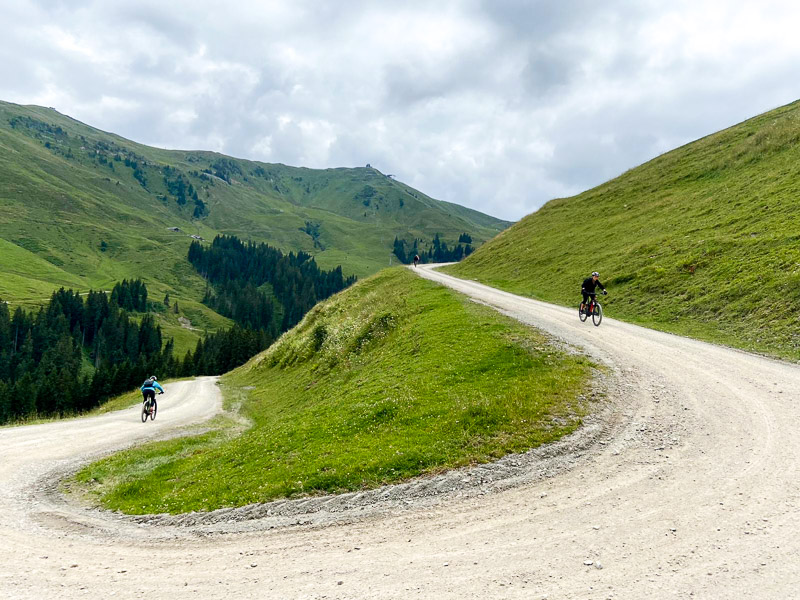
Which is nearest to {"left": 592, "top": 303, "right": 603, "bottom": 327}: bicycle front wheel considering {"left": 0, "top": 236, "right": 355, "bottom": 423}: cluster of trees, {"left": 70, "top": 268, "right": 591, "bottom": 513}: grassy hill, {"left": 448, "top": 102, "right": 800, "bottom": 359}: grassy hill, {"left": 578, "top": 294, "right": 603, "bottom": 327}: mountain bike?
{"left": 578, "top": 294, "right": 603, "bottom": 327}: mountain bike

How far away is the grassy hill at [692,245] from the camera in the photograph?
2481cm

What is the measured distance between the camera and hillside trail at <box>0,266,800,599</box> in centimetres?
697

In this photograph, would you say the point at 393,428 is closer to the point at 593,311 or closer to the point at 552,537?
the point at 552,537

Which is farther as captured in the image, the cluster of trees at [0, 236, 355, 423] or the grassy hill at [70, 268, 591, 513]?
the cluster of trees at [0, 236, 355, 423]

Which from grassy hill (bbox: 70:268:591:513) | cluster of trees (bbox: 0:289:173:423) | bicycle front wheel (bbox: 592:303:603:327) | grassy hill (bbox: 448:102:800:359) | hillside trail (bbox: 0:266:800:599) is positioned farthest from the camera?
cluster of trees (bbox: 0:289:173:423)

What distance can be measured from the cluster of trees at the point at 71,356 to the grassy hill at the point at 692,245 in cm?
9298

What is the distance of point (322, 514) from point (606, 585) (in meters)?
6.55

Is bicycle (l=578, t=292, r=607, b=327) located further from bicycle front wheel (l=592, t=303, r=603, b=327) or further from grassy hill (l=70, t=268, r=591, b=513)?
grassy hill (l=70, t=268, r=591, b=513)

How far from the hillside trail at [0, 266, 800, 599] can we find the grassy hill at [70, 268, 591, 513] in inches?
59.5

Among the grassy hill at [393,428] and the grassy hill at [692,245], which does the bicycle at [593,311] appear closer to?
the grassy hill at [692,245]

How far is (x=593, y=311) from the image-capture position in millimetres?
28703

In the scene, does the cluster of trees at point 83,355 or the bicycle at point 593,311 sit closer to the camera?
the bicycle at point 593,311

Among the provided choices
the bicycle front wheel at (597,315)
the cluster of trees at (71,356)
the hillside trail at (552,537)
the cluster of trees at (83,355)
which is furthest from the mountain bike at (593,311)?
the cluster of trees at (83,355)

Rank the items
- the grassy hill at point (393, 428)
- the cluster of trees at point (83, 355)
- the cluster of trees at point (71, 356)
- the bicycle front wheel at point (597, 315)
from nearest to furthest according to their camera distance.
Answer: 1. the grassy hill at point (393, 428)
2. the bicycle front wheel at point (597, 315)
3. the cluster of trees at point (71, 356)
4. the cluster of trees at point (83, 355)
